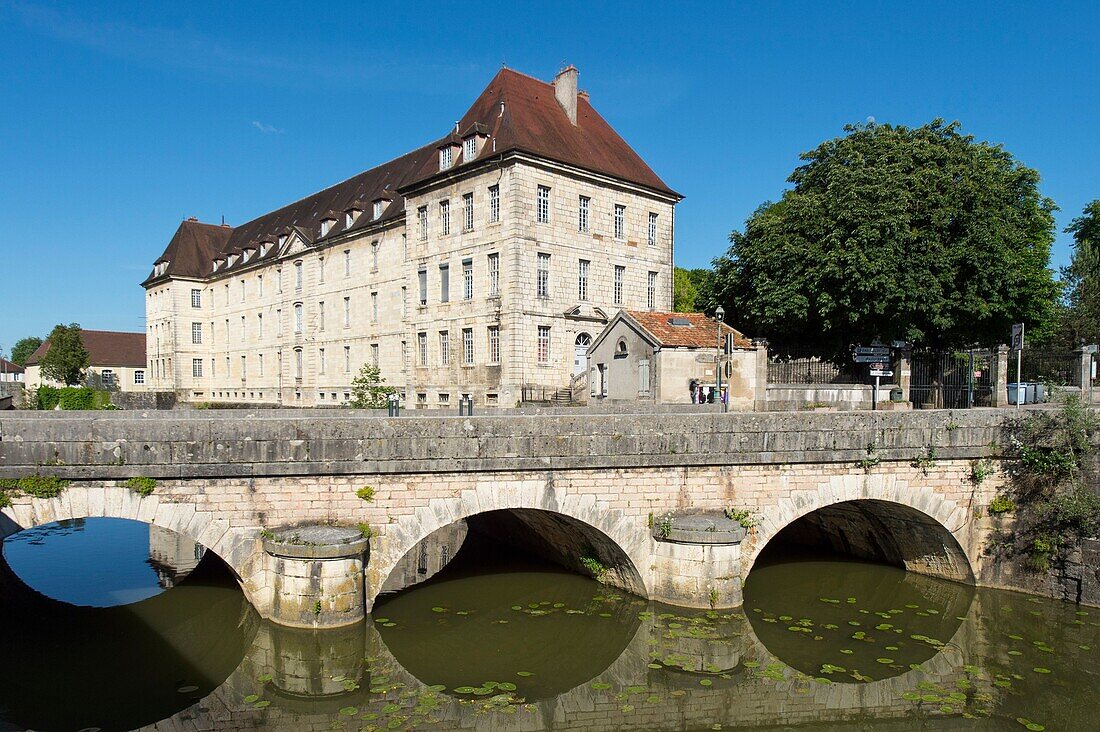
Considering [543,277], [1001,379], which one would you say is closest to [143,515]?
[1001,379]

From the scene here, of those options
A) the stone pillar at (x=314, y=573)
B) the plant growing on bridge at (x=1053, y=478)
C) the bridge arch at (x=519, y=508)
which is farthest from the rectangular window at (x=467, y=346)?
the plant growing on bridge at (x=1053, y=478)

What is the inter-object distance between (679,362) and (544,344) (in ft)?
24.4

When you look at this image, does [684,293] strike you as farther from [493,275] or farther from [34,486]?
[34,486]

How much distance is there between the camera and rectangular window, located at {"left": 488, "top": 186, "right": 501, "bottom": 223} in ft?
90.2

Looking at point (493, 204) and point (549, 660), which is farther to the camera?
point (493, 204)

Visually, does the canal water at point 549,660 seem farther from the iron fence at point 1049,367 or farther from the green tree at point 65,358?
the green tree at point 65,358

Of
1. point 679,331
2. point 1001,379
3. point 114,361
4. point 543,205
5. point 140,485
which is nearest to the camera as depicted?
point 140,485

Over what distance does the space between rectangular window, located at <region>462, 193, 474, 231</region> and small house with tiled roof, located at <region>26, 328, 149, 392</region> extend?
145 feet

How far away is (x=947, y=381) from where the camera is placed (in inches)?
807

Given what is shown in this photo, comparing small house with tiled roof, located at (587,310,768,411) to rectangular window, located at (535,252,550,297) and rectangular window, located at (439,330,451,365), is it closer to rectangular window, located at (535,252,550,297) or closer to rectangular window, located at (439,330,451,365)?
rectangular window, located at (535,252,550,297)

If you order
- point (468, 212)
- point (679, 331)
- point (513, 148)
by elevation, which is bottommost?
point (679, 331)

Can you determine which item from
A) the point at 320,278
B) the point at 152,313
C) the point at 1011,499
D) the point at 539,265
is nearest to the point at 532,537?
the point at 1011,499

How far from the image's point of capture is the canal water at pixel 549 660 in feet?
28.2

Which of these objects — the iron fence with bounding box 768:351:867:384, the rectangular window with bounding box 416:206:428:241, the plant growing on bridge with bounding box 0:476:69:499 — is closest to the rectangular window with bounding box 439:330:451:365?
the rectangular window with bounding box 416:206:428:241
